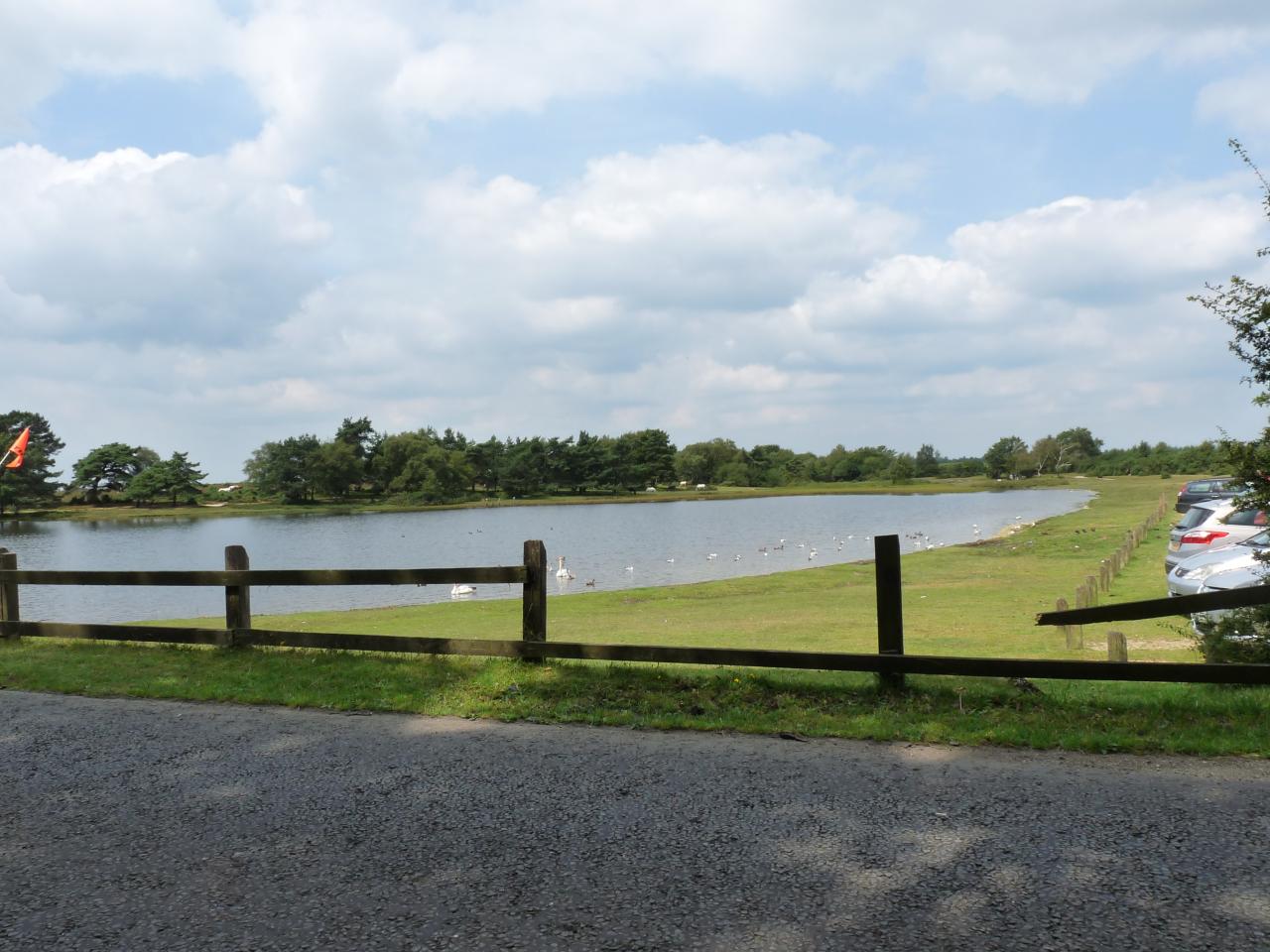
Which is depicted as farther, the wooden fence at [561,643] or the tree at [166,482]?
the tree at [166,482]

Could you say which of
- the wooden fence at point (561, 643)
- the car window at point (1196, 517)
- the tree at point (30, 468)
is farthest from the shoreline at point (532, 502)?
the wooden fence at point (561, 643)

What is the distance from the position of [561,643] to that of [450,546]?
46.7 metres

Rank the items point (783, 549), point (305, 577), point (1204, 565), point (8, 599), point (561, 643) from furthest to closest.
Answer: point (783, 549)
point (1204, 565)
point (8, 599)
point (305, 577)
point (561, 643)

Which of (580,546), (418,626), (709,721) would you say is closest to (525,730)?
(709,721)

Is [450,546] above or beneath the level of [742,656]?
beneath

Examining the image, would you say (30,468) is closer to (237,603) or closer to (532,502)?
(532,502)

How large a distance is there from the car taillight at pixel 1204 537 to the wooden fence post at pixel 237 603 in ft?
47.7

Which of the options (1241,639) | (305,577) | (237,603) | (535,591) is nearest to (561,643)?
(535,591)

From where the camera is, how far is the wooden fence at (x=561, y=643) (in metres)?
5.77

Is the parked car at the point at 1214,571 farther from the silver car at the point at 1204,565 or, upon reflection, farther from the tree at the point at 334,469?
the tree at the point at 334,469

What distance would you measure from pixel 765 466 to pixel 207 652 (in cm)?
17828

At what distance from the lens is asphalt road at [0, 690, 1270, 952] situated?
127 inches

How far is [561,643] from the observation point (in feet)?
26.5

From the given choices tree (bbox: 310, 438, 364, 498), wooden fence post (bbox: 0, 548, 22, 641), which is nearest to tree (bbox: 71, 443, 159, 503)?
tree (bbox: 310, 438, 364, 498)
